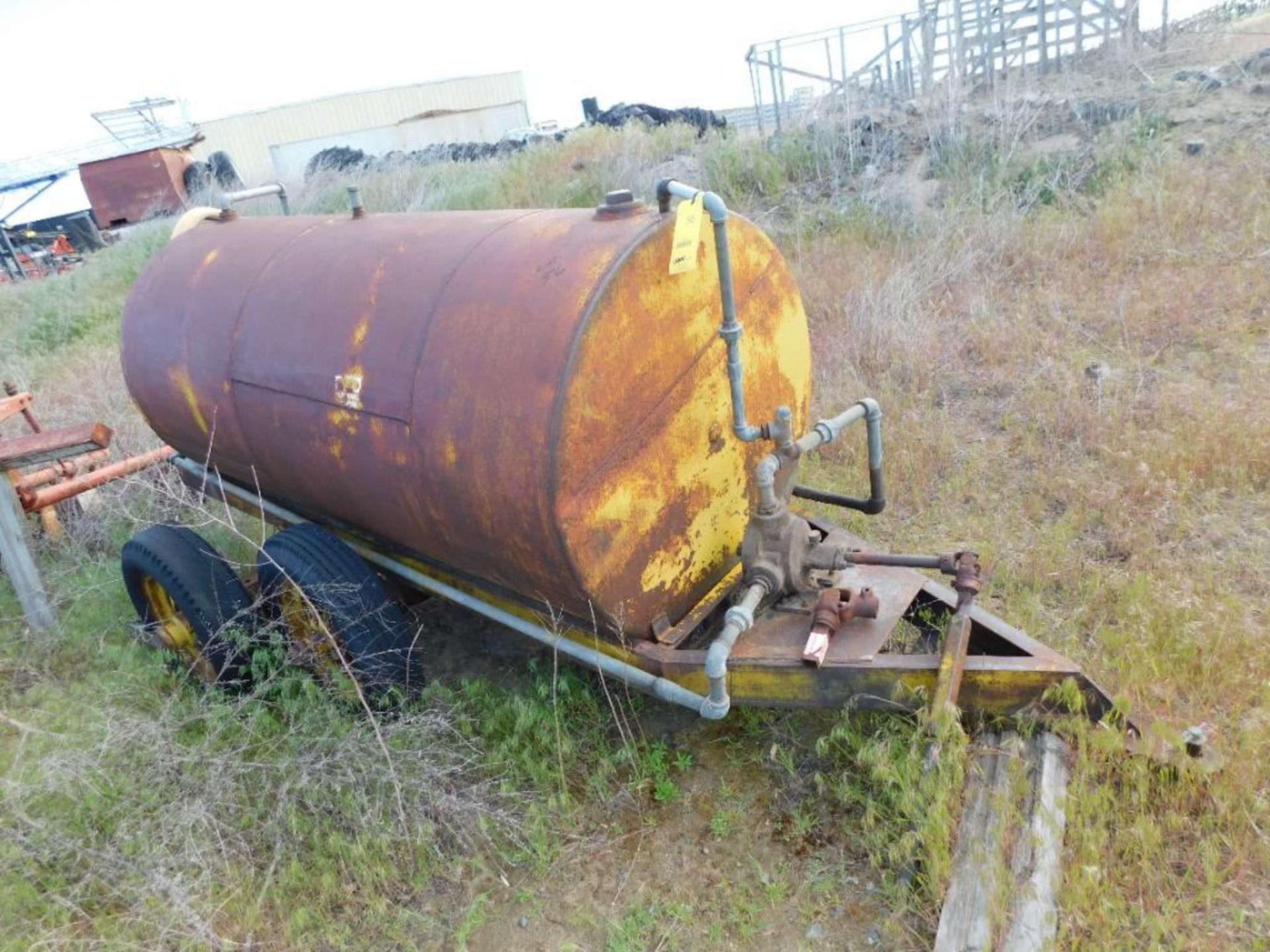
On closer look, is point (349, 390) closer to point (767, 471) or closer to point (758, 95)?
point (767, 471)

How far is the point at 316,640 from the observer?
3428 mm

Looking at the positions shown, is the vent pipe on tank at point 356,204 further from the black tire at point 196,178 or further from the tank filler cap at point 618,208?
the black tire at point 196,178

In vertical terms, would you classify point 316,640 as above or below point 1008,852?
above

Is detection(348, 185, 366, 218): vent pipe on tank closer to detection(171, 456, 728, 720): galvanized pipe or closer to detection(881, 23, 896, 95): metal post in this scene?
detection(171, 456, 728, 720): galvanized pipe

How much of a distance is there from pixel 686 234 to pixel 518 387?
2.15ft

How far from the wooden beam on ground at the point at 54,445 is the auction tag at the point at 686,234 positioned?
303 cm

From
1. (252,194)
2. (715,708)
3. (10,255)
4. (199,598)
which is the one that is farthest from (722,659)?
(10,255)

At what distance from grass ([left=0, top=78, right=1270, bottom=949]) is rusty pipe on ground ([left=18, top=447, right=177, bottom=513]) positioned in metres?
0.30

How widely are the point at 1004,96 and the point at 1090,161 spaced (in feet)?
5.40

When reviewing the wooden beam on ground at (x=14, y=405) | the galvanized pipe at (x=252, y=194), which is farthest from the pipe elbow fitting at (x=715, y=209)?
the wooden beam on ground at (x=14, y=405)

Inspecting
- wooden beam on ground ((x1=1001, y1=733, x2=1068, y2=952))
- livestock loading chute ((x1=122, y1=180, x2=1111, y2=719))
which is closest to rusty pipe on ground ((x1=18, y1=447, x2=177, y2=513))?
livestock loading chute ((x1=122, y1=180, x2=1111, y2=719))

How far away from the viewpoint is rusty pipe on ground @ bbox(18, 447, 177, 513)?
4.53 m

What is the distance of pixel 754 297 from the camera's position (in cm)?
304

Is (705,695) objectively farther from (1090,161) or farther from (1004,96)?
(1004,96)
